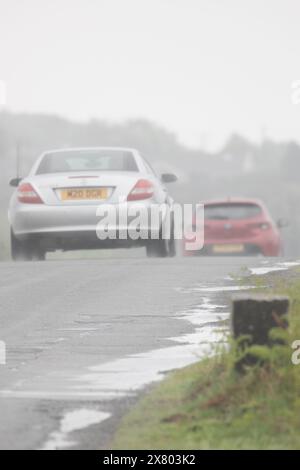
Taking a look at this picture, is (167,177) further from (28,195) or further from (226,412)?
(226,412)

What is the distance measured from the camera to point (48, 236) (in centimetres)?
1928

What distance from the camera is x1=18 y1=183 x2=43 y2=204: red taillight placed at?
19.1 metres

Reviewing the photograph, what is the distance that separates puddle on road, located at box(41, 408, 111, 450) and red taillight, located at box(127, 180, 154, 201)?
10.8 m

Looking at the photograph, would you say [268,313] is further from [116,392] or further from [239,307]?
[116,392]

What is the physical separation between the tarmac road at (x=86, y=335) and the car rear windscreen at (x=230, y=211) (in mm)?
6369

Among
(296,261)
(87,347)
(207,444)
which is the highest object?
(207,444)

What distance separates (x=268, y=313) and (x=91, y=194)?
11.2m

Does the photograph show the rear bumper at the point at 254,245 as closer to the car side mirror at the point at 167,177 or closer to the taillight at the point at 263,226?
the taillight at the point at 263,226

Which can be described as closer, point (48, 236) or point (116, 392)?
point (116, 392)

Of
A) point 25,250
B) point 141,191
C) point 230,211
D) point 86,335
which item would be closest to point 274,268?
point 141,191

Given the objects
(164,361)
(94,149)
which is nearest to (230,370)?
(164,361)

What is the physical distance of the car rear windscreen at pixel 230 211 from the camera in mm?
25188

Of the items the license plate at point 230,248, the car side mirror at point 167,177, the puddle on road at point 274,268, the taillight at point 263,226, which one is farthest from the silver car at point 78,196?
the taillight at point 263,226

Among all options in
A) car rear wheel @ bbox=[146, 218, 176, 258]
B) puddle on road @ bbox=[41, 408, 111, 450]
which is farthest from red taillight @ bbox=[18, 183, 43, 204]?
puddle on road @ bbox=[41, 408, 111, 450]
